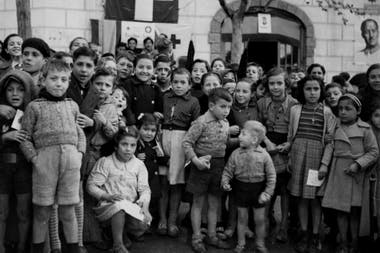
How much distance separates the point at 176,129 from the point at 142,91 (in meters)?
0.55

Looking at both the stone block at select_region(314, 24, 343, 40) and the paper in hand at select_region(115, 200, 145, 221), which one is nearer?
the paper in hand at select_region(115, 200, 145, 221)

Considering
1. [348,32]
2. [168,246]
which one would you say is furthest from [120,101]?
[348,32]

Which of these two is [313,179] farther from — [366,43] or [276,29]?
[366,43]

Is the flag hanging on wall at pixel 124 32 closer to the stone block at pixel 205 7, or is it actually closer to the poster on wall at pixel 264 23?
the stone block at pixel 205 7

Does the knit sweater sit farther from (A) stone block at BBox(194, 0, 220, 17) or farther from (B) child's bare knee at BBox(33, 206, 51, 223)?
(A) stone block at BBox(194, 0, 220, 17)

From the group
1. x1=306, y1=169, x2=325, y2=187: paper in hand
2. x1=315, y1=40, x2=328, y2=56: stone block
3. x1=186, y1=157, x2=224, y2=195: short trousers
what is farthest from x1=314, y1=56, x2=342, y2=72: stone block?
x1=186, y1=157, x2=224, y2=195: short trousers

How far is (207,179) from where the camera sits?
4746mm

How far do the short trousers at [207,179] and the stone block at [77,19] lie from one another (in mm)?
7729

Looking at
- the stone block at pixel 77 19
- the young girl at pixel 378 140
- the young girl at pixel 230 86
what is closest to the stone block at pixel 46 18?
the stone block at pixel 77 19

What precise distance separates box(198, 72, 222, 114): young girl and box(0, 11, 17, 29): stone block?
7.74 m

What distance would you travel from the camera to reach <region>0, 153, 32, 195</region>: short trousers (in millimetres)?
3906

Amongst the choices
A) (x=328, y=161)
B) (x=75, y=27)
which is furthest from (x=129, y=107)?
(x=75, y=27)

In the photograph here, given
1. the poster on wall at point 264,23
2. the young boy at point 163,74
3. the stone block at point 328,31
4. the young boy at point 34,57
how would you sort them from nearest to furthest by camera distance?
the young boy at point 34,57
the young boy at point 163,74
the poster on wall at point 264,23
the stone block at point 328,31

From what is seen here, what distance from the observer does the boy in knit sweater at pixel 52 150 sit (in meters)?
3.83
